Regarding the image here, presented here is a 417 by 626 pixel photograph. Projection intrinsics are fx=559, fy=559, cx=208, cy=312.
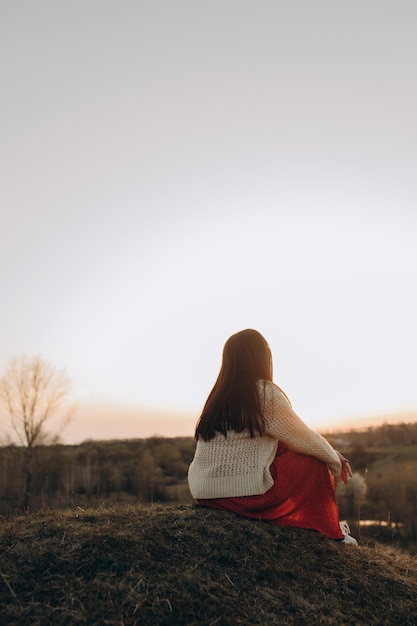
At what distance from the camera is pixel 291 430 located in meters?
5.57

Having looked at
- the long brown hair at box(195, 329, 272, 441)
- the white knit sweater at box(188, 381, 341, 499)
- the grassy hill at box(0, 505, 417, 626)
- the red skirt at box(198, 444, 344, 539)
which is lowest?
the grassy hill at box(0, 505, 417, 626)

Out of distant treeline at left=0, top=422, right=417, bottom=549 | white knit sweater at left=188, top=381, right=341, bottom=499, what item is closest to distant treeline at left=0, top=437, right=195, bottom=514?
distant treeline at left=0, top=422, right=417, bottom=549

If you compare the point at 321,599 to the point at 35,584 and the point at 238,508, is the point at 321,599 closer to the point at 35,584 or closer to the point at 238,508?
the point at 238,508

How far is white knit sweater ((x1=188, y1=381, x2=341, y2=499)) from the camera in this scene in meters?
5.57

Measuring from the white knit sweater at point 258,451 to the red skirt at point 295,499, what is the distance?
Result: 10 cm

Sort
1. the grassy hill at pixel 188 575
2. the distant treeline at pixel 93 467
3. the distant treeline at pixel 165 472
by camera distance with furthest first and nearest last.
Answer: the distant treeline at pixel 93 467
the distant treeline at pixel 165 472
the grassy hill at pixel 188 575

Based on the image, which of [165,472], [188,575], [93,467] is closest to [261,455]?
[188,575]

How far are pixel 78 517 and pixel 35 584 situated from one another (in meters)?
1.58

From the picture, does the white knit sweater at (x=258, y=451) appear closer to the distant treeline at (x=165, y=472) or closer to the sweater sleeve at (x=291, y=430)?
the sweater sleeve at (x=291, y=430)

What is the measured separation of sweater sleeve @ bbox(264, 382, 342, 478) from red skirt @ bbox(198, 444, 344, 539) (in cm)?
16

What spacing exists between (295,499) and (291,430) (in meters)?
0.74

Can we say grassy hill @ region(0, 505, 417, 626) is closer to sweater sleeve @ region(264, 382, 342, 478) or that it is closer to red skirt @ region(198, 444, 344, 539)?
red skirt @ region(198, 444, 344, 539)

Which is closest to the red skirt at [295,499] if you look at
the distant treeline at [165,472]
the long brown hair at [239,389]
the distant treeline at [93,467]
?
the long brown hair at [239,389]

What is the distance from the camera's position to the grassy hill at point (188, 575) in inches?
154
